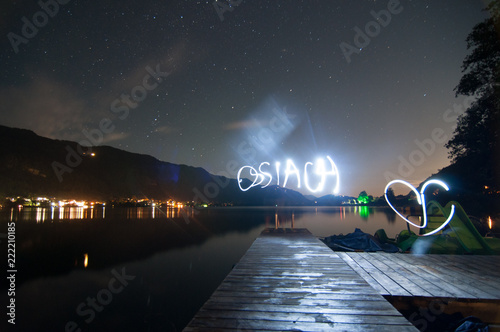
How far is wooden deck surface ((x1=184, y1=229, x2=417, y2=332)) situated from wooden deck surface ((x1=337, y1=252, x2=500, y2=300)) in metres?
0.68

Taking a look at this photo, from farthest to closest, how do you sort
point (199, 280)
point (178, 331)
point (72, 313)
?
point (199, 280) < point (72, 313) < point (178, 331)

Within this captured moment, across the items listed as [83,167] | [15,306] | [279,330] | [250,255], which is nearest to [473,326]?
[279,330]

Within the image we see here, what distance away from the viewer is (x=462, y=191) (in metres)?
30.0

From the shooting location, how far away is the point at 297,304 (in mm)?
→ 4047

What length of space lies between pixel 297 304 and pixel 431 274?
153 inches

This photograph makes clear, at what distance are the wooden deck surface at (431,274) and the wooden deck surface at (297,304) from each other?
2.24 ft

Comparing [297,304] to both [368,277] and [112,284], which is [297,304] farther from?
[112,284]

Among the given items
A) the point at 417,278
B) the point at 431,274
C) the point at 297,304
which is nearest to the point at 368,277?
the point at 417,278

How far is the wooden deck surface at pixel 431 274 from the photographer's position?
4.90 metres

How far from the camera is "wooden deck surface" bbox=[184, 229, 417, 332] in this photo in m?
3.33

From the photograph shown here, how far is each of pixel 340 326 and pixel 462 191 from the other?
3465 cm

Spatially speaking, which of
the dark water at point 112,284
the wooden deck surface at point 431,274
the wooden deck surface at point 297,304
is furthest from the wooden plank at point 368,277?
the dark water at point 112,284

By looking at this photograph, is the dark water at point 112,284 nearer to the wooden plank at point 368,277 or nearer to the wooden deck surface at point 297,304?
the wooden deck surface at point 297,304

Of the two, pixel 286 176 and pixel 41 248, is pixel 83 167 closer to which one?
pixel 41 248
